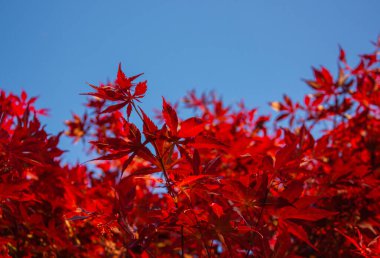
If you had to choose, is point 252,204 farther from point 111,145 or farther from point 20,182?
point 20,182

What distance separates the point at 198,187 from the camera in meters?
1.05

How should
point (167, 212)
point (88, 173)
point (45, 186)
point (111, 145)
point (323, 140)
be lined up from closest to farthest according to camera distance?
point (111, 145), point (167, 212), point (323, 140), point (45, 186), point (88, 173)

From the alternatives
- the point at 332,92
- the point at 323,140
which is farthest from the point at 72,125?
the point at 323,140

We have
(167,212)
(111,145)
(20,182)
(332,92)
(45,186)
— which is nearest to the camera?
(111,145)

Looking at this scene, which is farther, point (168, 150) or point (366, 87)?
point (366, 87)

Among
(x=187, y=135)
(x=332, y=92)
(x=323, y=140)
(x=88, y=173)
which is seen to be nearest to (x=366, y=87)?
(x=332, y=92)

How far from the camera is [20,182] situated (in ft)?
4.23

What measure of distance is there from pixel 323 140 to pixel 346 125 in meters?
2.14

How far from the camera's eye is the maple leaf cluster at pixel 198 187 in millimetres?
1033

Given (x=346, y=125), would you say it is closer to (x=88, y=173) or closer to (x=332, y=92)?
(x=332, y=92)

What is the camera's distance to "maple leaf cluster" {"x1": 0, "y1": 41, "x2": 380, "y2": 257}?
1.03 meters

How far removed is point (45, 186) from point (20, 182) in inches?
45.5

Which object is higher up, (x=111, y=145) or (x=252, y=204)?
(x=111, y=145)


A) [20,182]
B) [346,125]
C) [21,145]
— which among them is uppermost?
[346,125]
